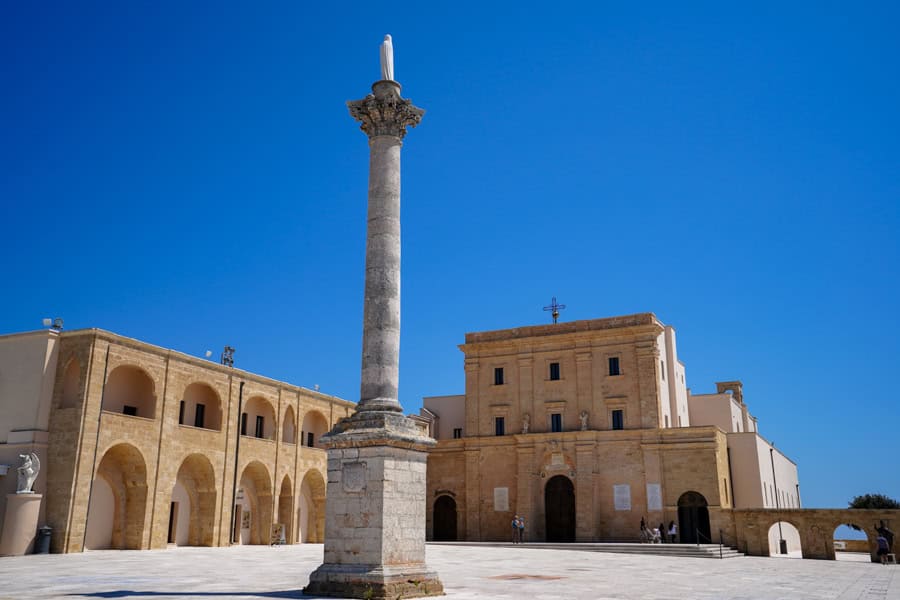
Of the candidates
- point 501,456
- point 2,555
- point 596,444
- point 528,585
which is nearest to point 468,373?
point 501,456

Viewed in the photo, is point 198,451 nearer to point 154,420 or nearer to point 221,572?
point 154,420

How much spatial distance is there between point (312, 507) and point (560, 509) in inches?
585

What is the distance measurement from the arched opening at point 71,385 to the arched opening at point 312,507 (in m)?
16.5

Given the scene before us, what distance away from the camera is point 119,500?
32.7 metres

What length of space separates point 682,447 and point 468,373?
14105 mm

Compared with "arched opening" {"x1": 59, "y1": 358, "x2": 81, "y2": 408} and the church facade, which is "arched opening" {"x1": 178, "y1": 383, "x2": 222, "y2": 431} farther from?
the church facade

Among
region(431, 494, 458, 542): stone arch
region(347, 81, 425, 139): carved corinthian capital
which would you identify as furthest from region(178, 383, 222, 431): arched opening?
region(347, 81, 425, 139): carved corinthian capital

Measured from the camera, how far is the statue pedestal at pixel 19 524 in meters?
27.5

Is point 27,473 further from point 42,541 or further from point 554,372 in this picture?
point 554,372

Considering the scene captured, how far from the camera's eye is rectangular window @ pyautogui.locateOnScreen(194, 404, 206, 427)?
37.5 metres

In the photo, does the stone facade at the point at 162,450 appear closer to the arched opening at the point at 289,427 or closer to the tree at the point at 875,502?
the arched opening at the point at 289,427

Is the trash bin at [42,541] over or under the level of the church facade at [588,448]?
under

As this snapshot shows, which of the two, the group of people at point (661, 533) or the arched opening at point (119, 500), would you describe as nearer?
the arched opening at point (119, 500)

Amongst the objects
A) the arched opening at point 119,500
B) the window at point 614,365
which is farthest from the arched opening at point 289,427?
the window at point 614,365
